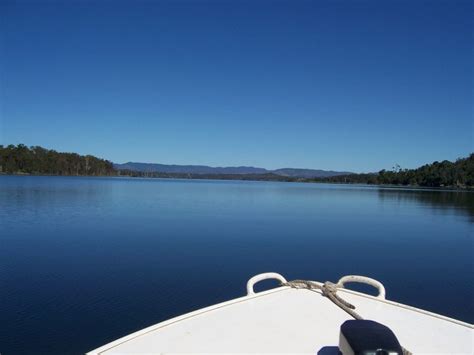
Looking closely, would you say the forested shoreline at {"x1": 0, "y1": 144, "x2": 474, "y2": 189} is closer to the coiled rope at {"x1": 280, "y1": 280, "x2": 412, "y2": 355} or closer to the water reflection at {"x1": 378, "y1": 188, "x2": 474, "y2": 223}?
the water reflection at {"x1": 378, "y1": 188, "x2": 474, "y2": 223}

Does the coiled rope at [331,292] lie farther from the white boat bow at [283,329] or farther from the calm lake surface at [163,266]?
the calm lake surface at [163,266]

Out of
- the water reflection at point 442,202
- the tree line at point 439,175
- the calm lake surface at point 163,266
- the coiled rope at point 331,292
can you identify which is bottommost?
the calm lake surface at point 163,266

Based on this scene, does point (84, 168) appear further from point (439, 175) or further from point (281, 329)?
point (281, 329)

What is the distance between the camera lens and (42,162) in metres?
134

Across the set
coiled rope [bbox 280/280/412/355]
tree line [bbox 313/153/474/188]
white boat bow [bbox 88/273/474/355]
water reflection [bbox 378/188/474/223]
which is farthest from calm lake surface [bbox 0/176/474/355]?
tree line [bbox 313/153/474/188]

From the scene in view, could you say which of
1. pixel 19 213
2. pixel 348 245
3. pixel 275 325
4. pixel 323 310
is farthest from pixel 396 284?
pixel 19 213

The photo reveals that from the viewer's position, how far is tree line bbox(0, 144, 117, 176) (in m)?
128

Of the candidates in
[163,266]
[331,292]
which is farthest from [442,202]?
[331,292]

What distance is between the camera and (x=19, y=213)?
22.5 meters

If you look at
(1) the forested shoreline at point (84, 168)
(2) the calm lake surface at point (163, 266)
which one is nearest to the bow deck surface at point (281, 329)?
(2) the calm lake surface at point (163, 266)

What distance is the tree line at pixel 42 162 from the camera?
127750mm

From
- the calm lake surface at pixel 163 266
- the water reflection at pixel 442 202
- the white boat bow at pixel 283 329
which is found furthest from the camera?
the water reflection at pixel 442 202

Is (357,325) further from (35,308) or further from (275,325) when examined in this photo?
(35,308)

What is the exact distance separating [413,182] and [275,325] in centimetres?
16092
